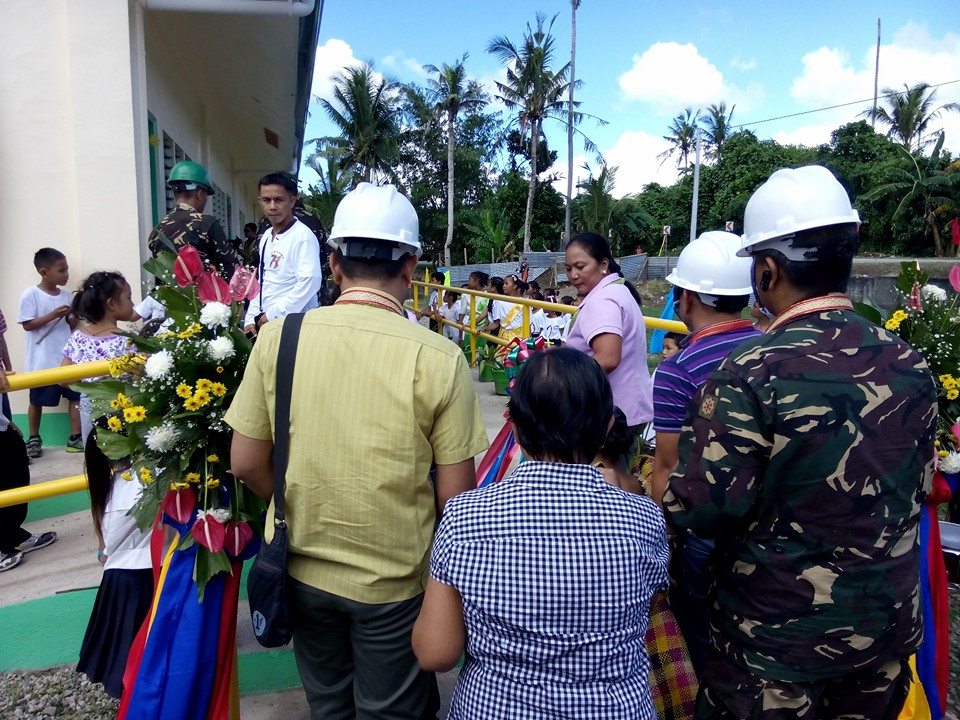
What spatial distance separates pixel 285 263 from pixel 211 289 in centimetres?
160

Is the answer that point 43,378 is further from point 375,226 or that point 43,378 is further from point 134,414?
point 375,226

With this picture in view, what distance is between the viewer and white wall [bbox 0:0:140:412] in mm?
4648

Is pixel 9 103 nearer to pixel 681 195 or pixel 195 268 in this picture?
pixel 195 268

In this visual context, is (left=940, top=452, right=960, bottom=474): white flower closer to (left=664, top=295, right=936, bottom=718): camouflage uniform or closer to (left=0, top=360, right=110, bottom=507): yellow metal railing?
(left=664, top=295, right=936, bottom=718): camouflage uniform

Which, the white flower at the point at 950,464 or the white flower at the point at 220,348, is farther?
the white flower at the point at 950,464

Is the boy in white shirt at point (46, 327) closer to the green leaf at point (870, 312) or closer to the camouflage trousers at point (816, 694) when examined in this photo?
the camouflage trousers at point (816, 694)

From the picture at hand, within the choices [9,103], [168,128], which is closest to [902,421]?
[9,103]

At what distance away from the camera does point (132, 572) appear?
2391mm

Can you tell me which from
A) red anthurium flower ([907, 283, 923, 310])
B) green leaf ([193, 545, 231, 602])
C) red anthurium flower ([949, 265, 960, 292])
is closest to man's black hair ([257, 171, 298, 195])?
green leaf ([193, 545, 231, 602])

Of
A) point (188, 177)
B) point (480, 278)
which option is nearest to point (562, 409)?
point (188, 177)

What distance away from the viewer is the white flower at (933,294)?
2490 millimetres

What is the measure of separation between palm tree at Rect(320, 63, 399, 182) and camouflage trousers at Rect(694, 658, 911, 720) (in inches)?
1321

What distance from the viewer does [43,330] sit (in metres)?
4.82

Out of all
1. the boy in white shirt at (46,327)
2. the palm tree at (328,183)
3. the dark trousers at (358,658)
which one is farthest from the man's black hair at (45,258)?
the palm tree at (328,183)
